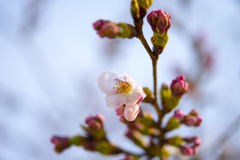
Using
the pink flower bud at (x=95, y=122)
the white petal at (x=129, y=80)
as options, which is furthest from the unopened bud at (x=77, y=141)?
the white petal at (x=129, y=80)

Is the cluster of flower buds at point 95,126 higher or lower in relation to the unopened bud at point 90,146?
higher

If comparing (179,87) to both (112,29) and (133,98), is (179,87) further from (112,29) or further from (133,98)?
(112,29)

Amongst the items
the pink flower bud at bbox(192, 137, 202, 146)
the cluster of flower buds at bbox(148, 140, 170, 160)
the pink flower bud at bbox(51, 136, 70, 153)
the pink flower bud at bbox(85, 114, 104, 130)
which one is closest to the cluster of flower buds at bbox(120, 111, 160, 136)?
the cluster of flower buds at bbox(148, 140, 170, 160)

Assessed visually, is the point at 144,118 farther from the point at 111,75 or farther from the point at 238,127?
the point at 238,127

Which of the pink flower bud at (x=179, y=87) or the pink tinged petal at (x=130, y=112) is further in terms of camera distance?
the pink flower bud at (x=179, y=87)

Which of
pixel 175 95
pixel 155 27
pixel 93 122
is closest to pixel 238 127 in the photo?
pixel 175 95

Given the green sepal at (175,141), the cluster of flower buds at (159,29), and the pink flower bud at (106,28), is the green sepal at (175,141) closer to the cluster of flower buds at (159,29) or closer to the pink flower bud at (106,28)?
the cluster of flower buds at (159,29)
